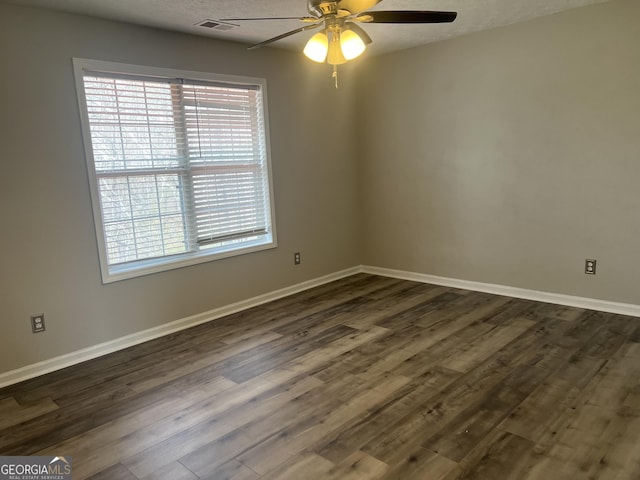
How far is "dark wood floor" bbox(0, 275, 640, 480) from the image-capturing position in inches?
78.7

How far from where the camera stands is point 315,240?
4820 mm

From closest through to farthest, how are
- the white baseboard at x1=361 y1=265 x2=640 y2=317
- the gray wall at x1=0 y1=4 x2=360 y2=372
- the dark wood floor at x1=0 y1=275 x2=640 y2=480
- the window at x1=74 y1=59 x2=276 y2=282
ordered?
the dark wood floor at x1=0 y1=275 x2=640 y2=480, the gray wall at x1=0 y1=4 x2=360 y2=372, the window at x1=74 y1=59 x2=276 y2=282, the white baseboard at x1=361 y1=265 x2=640 y2=317

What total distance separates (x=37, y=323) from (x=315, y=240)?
266 cm

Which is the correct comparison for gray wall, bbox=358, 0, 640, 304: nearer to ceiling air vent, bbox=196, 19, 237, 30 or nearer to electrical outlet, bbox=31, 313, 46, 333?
ceiling air vent, bbox=196, 19, 237, 30

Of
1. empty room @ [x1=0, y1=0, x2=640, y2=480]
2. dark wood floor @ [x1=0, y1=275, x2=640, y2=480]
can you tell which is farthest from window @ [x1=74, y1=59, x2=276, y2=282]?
dark wood floor @ [x1=0, y1=275, x2=640, y2=480]

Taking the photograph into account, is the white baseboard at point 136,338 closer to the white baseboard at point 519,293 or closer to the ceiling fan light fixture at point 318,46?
the white baseboard at point 519,293

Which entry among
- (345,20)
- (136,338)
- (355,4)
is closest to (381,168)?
(345,20)

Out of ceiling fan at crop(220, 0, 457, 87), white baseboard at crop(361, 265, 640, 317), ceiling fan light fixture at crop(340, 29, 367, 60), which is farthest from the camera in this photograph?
white baseboard at crop(361, 265, 640, 317)

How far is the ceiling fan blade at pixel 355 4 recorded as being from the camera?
6.88 ft

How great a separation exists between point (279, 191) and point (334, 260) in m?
1.13

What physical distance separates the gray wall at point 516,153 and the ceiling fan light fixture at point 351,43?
83.6 inches

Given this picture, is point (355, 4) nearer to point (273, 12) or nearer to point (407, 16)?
point (407, 16)

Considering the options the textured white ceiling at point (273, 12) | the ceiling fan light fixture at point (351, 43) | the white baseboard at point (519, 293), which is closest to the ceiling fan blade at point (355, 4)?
the ceiling fan light fixture at point (351, 43)

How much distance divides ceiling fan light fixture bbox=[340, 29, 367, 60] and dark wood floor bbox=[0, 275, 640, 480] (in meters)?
1.92
